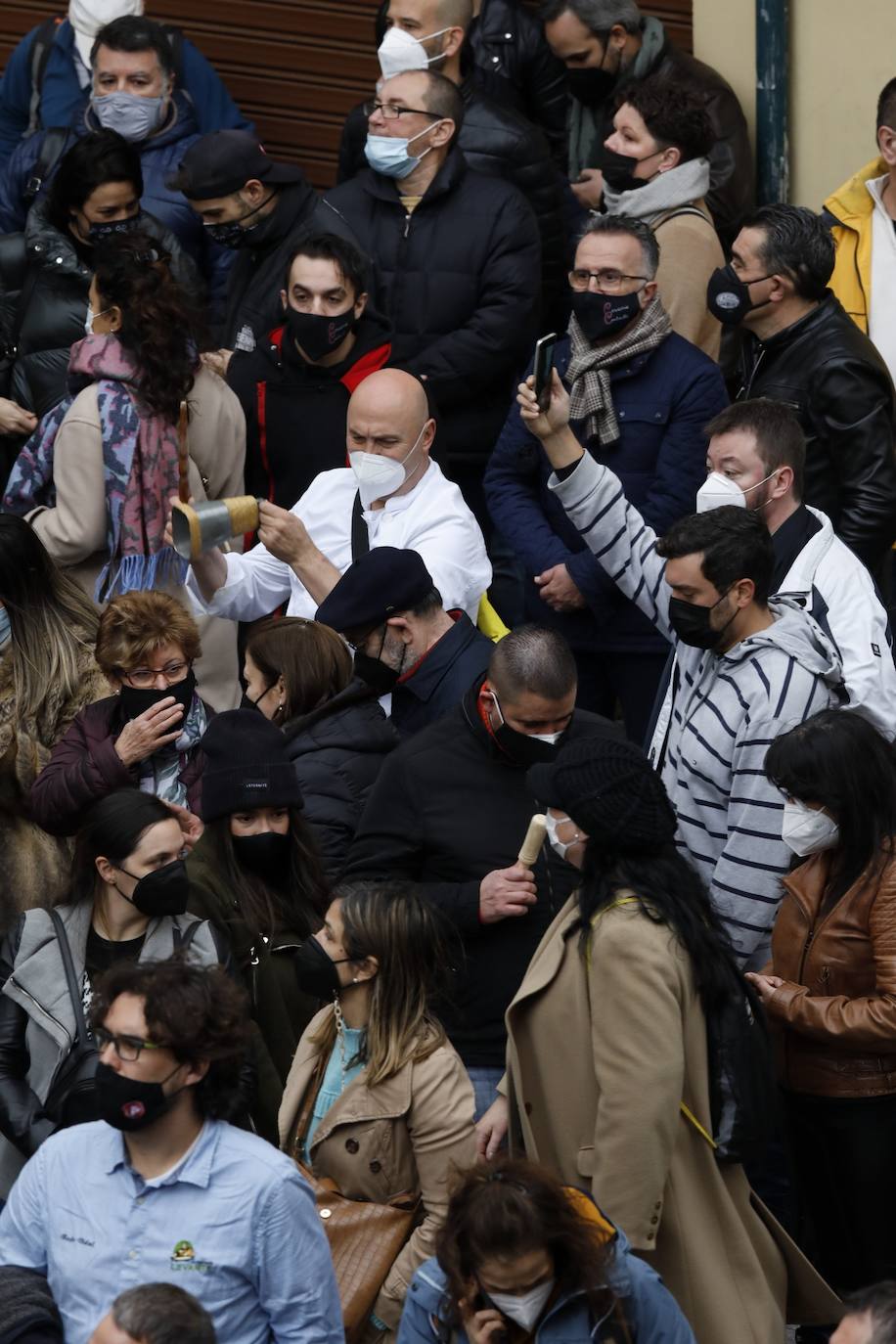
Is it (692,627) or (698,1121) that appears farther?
(692,627)

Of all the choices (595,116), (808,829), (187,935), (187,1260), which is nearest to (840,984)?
(808,829)

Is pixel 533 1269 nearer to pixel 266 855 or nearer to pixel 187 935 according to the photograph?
pixel 187 935

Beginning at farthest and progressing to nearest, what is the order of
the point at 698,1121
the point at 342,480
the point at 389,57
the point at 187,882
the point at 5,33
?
the point at 5,33 → the point at 389,57 → the point at 342,480 → the point at 187,882 → the point at 698,1121

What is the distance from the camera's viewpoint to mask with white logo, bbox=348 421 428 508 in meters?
6.47

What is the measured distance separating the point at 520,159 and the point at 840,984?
4.21m

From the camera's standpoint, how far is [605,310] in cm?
686

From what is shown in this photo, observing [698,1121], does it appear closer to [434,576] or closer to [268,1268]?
[268,1268]

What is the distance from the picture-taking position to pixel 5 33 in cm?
1008

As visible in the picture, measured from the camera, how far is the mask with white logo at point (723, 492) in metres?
6.09

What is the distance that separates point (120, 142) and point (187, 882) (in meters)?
3.41

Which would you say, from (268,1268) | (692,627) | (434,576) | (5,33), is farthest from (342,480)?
(5,33)

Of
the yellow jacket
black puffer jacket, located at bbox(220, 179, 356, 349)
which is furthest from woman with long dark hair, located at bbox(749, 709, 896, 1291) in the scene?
black puffer jacket, located at bbox(220, 179, 356, 349)

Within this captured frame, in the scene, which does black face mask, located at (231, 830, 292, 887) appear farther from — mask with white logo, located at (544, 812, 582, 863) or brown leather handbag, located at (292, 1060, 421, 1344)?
brown leather handbag, located at (292, 1060, 421, 1344)

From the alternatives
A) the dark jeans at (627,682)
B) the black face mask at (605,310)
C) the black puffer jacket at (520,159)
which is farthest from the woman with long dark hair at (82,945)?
the black puffer jacket at (520,159)
